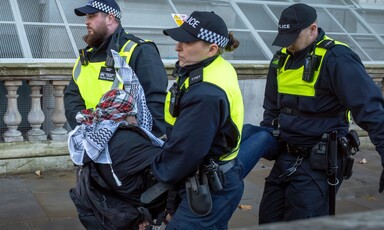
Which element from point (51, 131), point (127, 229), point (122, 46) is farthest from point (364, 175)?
point (127, 229)

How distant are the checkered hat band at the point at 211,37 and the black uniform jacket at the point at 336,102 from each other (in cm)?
84

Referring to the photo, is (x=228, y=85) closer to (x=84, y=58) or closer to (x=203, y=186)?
(x=203, y=186)

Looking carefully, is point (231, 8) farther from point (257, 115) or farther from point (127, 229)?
point (127, 229)

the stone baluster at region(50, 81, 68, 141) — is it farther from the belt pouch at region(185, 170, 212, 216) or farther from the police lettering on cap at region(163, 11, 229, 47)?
the belt pouch at region(185, 170, 212, 216)

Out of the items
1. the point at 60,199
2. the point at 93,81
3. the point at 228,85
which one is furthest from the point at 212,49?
the point at 60,199

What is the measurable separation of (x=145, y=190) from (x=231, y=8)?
6873mm

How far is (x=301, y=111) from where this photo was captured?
388cm

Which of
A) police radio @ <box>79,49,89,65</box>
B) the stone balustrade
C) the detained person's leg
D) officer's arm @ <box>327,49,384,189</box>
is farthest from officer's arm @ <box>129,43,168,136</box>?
the stone balustrade

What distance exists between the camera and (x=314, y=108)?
12.4ft

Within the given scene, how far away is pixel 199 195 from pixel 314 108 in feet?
3.76

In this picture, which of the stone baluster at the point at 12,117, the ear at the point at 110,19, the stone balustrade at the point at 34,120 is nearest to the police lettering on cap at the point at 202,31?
the ear at the point at 110,19

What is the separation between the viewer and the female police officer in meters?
2.94

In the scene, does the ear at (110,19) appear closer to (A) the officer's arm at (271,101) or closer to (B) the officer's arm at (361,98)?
(A) the officer's arm at (271,101)

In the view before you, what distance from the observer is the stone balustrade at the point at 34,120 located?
6.91m
